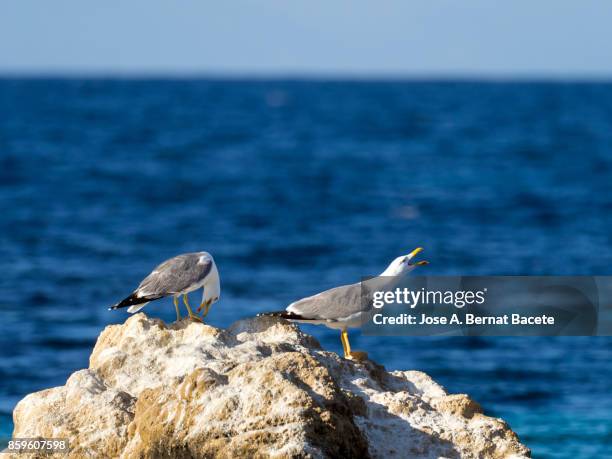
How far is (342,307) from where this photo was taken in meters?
7.48

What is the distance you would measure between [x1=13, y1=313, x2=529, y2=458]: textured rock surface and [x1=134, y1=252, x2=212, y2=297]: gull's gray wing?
17.9 inches

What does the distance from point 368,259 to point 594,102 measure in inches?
3478

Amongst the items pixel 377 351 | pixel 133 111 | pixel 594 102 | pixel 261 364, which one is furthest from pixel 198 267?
pixel 594 102

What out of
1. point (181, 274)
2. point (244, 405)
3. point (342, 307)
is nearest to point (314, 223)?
point (181, 274)

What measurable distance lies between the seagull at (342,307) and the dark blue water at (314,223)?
516 centimetres

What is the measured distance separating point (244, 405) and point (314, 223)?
2772 centimetres

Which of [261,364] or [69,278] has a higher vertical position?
[261,364]

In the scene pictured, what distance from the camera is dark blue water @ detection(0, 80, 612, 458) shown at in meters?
17.1

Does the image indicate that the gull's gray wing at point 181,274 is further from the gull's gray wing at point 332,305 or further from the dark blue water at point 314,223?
the dark blue water at point 314,223

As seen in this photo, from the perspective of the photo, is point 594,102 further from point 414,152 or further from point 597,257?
point 597,257

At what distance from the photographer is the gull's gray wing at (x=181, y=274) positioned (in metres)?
7.57

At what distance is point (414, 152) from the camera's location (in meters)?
57.6

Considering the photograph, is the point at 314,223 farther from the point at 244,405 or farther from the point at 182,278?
the point at 244,405

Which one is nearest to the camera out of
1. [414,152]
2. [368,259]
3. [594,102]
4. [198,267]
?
[198,267]
